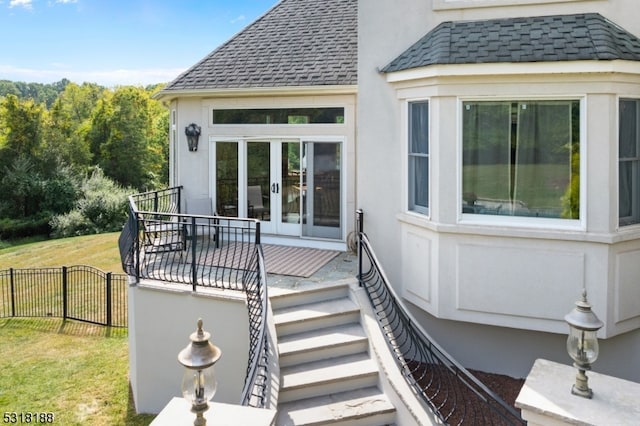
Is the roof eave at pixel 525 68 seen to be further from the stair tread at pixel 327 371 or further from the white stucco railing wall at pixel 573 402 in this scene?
the white stucco railing wall at pixel 573 402

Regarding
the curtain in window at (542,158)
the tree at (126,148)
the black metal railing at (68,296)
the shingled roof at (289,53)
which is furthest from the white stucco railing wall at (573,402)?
the tree at (126,148)

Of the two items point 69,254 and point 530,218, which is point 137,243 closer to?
point 530,218

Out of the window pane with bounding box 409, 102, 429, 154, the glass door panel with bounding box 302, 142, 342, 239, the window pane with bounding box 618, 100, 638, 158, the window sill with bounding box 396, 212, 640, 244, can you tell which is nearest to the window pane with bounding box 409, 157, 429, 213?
the window pane with bounding box 409, 102, 429, 154

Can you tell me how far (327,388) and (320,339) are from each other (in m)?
0.76

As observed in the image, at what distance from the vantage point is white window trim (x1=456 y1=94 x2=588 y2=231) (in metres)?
6.68

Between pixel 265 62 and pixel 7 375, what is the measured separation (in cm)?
1014

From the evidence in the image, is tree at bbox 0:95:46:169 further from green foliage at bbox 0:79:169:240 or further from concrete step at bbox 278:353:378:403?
concrete step at bbox 278:353:378:403

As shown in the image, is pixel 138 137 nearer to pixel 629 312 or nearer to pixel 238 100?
pixel 238 100

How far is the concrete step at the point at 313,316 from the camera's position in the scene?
23.1ft

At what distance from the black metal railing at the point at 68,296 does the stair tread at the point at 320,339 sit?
10.9 m

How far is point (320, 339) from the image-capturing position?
6.91 meters

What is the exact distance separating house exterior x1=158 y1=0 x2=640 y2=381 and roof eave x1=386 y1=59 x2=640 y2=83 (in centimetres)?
2

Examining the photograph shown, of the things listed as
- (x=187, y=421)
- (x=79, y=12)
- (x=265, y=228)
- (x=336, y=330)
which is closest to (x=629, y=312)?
(x=336, y=330)

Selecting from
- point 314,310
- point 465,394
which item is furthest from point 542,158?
point 314,310
